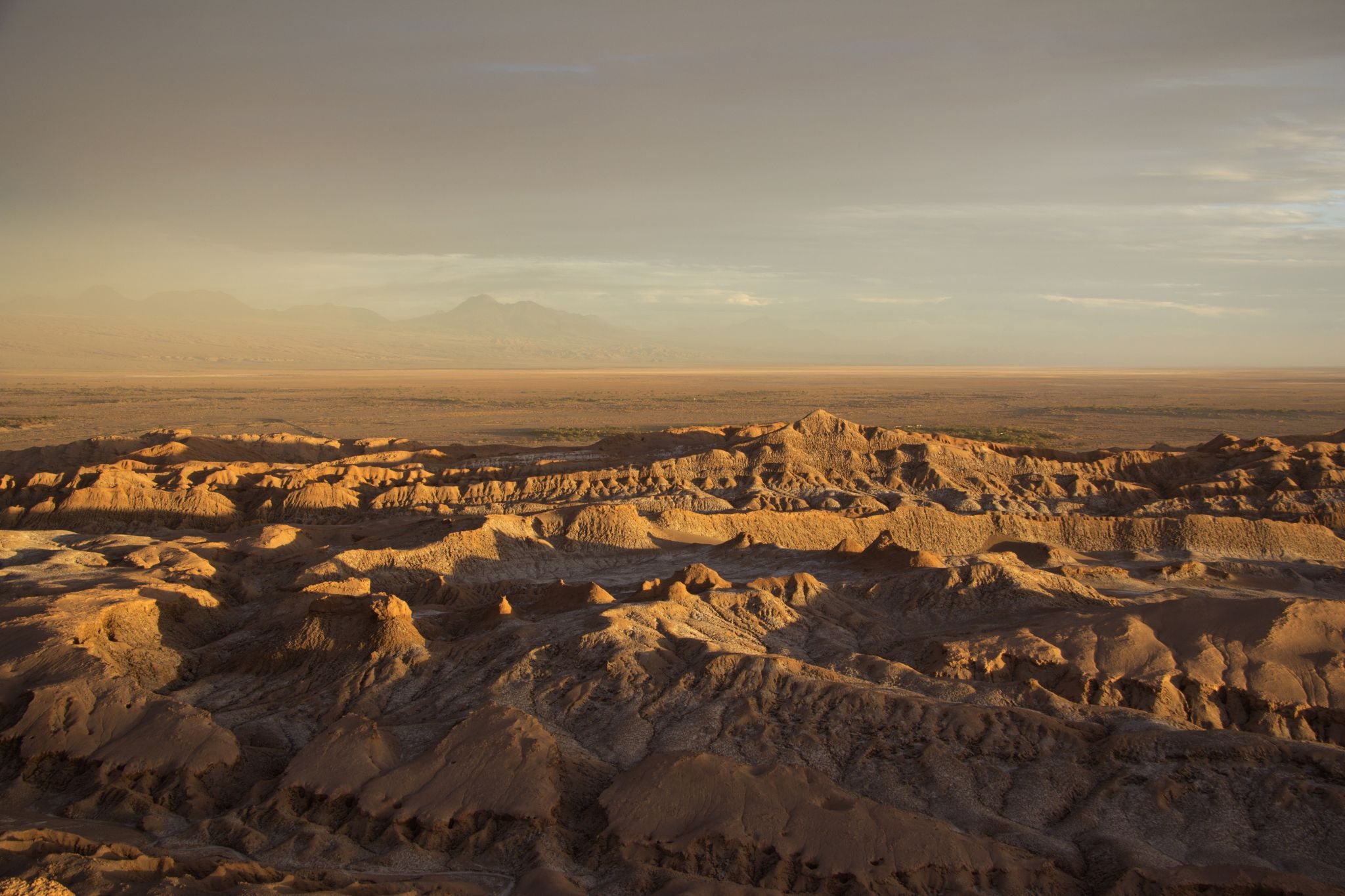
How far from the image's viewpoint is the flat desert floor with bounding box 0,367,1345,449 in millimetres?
58500

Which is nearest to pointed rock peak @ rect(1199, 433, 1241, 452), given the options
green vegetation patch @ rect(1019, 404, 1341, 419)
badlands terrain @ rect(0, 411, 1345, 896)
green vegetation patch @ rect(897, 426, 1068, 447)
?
badlands terrain @ rect(0, 411, 1345, 896)

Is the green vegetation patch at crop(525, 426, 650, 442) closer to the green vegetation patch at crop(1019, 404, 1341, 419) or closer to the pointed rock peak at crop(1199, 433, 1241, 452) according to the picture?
the pointed rock peak at crop(1199, 433, 1241, 452)

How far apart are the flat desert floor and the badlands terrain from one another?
31106mm

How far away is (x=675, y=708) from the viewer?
1248 centimetres

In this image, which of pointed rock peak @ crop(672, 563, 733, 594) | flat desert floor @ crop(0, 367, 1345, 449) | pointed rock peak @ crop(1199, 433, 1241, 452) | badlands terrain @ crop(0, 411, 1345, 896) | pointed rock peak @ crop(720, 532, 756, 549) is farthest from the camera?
flat desert floor @ crop(0, 367, 1345, 449)

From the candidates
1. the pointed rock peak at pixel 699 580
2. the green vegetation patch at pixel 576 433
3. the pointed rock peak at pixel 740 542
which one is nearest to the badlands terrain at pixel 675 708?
the pointed rock peak at pixel 699 580

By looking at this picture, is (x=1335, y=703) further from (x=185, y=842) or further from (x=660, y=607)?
(x=185, y=842)

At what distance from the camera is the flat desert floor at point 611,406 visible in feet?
192

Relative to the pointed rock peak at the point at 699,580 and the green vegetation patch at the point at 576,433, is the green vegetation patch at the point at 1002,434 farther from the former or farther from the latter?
the pointed rock peak at the point at 699,580

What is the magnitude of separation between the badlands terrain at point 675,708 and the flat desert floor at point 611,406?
31.1m

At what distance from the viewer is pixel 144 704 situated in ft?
41.6

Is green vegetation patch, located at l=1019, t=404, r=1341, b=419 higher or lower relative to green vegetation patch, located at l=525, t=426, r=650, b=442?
higher

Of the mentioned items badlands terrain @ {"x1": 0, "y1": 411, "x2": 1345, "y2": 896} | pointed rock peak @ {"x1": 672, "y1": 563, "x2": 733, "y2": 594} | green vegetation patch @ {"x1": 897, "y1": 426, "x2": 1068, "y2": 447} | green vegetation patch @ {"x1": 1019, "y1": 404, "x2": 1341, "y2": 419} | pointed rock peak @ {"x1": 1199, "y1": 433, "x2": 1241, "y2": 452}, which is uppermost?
green vegetation patch @ {"x1": 1019, "y1": 404, "x2": 1341, "y2": 419}

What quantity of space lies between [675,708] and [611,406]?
234 ft
